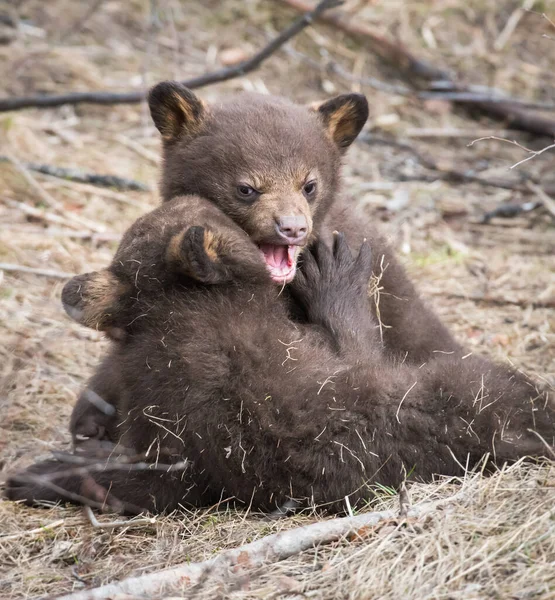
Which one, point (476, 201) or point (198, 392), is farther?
point (476, 201)

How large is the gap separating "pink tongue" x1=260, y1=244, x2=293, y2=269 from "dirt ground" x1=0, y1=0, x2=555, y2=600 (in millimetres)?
1206

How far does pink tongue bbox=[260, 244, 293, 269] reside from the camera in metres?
4.77

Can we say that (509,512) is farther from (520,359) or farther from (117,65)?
(117,65)

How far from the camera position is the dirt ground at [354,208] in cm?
358

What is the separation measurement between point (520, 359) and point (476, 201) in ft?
10.9

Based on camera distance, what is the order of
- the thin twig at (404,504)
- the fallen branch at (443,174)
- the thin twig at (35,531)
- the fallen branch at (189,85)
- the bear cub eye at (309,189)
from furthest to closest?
the fallen branch at (443,174)
the fallen branch at (189,85)
the bear cub eye at (309,189)
the thin twig at (35,531)
the thin twig at (404,504)

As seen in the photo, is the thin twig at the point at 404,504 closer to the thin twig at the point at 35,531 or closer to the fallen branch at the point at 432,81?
the thin twig at the point at 35,531

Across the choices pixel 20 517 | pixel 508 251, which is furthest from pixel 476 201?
pixel 20 517

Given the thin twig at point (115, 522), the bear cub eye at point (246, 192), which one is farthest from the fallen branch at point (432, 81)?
the thin twig at point (115, 522)

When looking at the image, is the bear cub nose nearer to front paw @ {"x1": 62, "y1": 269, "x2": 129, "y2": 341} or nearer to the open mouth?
the open mouth

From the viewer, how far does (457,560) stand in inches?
135

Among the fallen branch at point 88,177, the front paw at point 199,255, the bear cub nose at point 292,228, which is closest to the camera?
the front paw at point 199,255

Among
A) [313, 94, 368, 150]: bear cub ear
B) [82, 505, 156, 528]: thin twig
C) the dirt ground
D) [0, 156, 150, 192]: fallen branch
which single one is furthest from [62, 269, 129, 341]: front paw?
[0, 156, 150, 192]: fallen branch

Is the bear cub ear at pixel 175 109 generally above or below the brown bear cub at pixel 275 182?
above
